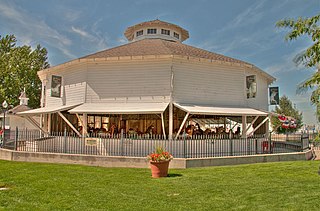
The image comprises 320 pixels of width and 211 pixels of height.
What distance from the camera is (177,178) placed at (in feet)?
32.5

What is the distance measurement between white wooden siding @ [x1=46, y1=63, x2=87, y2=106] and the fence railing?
11.1 ft

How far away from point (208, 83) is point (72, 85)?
9.06 metres

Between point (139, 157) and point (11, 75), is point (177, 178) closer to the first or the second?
point (139, 157)

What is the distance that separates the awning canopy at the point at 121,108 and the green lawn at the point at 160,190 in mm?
4785

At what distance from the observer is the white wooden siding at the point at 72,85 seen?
59.0 feet

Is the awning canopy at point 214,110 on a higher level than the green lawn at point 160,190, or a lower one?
higher

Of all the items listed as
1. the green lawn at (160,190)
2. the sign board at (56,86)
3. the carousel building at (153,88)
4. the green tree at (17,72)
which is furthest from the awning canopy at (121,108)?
the green tree at (17,72)

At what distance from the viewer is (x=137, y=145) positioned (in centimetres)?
1412

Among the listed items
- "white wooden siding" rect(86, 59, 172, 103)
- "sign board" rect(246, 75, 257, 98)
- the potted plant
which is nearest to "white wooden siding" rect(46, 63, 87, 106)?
"white wooden siding" rect(86, 59, 172, 103)

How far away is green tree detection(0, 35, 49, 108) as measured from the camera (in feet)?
141

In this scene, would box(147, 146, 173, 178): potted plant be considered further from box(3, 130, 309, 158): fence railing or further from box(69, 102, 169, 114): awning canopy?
box(69, 102, 169, 114): awning canopy

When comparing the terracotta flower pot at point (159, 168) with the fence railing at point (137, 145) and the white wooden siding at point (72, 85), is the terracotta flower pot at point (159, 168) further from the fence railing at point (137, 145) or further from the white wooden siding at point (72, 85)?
the white wooden siding at point (72, 85)

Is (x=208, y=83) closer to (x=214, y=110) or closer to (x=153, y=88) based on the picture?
(x=214, y=110)

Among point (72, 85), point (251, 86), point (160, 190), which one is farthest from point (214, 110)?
point (72, 85)
